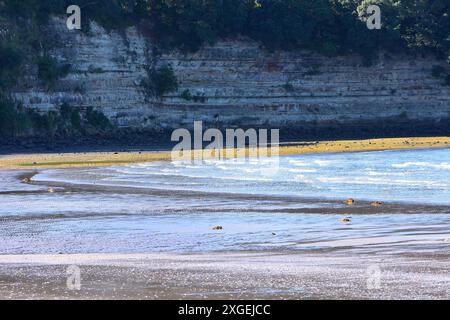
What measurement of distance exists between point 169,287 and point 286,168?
79.1 ft

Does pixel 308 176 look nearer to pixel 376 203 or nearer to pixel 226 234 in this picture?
pixel 376 203

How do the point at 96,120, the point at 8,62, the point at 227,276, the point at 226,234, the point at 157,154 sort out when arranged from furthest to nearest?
the point at 96,120 → the point at 8,62 → the point at 157,154 → the point at 226,234 → the point at 227,276

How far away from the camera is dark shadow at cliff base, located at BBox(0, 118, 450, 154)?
152 feet

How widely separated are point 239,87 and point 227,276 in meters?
46.9

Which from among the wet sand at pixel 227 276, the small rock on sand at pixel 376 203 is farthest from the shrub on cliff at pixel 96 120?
the wet sand at pixel 227 276

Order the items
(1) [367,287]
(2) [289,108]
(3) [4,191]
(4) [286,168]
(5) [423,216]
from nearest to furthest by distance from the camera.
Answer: (1) [367,287]
(5) [423,216]
(3) [4,191]
(4) [286,168]
(2) [289,108]

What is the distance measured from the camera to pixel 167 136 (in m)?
53.6

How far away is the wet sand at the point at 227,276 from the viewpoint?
37.0 feet

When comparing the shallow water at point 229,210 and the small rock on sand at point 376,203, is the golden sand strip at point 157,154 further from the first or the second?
the small rock on sand at point 376,203

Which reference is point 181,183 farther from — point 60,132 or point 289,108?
point 289,108

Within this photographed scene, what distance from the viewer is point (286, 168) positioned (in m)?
35.7

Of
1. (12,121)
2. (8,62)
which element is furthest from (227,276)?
(8,62)

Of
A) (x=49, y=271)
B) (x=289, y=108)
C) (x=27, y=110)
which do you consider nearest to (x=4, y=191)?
(x=49, y=271)

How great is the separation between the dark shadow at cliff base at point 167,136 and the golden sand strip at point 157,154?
2.51 m
